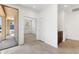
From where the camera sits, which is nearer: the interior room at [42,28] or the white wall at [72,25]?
the interior room at [42,28]

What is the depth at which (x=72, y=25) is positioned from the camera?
6.92m

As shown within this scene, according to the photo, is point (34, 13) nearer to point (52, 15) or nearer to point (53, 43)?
point (52, 15)

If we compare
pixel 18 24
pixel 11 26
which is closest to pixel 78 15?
pixel 18 24

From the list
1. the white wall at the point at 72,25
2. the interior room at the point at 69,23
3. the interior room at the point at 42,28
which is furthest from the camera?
the white wall at the point at 72,25

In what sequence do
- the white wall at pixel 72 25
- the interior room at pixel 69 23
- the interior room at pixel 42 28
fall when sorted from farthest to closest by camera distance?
the white wall at pixel 72 25, the interior room at pixel 69 23, the interior room at pixel 42 28

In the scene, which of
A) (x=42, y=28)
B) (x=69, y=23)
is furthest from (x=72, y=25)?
(x=42, y=28)

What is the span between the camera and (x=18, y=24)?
4.95 m

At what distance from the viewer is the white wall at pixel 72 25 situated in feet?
21.6

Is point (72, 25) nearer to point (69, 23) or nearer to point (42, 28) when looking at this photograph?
point (69, 23)

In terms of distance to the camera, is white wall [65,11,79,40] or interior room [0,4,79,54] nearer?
interior room [0,4,79,54]

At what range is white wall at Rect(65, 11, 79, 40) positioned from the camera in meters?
6.57

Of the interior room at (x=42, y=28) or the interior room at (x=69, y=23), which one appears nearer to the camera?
the interior room at (x=42, y=28)
